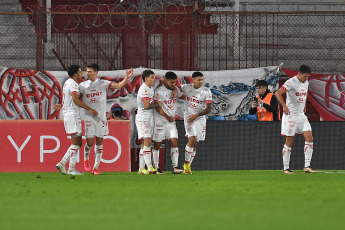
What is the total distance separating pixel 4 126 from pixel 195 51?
180 inches

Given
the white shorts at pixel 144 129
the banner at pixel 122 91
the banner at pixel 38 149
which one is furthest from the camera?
the banner at pixel 122 91

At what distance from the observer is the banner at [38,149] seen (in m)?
17.5

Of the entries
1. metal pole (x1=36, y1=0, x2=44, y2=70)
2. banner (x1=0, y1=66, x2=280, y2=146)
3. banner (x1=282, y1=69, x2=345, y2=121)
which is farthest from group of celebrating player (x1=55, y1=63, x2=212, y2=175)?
banner (x1=282, y1=69, x2=345, y2=121)

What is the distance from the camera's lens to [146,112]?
15.6 metres

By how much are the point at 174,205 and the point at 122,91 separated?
10711mm

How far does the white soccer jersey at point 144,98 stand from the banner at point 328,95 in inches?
196

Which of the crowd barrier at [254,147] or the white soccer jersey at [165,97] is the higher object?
the white soccer jersey at [165,97]

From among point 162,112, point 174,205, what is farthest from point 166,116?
point 174,205

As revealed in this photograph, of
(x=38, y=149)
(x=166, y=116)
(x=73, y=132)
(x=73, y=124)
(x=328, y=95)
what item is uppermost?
(x=328, y=95)

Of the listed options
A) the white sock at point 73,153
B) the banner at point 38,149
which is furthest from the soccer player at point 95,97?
the banner at point 38,149

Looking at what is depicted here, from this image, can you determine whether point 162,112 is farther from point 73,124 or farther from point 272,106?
point 272,106

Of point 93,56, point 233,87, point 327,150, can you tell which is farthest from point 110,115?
point 327,150

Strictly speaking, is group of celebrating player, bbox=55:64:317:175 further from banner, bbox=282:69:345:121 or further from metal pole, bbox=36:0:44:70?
metal pole, bbox=36:0:44:70

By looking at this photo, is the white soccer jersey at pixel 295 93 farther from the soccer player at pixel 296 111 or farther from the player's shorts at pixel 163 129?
the player's shorts at pixel 163 129
